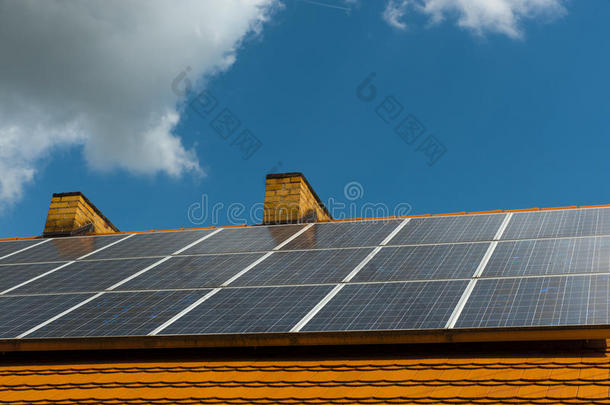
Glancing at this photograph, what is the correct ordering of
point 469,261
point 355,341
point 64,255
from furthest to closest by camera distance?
point 64,255, point 469,261, point 355,341

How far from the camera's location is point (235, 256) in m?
11.3

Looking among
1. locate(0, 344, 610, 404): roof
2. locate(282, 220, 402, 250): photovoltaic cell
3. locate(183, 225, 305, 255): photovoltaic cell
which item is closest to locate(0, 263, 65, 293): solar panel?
locate(183, 225, 305, 255): photovoltaic cell

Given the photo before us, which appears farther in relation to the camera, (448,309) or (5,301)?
(5,301)

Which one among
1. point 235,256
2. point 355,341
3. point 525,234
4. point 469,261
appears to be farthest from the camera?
point 235,256

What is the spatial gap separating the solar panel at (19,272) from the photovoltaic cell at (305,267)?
12.5ft

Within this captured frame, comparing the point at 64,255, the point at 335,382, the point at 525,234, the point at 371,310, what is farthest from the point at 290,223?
the point at 335,382

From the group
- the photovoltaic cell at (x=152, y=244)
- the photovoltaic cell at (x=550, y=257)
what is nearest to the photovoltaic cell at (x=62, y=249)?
the photovoltaic cell at (x=152, y=244)

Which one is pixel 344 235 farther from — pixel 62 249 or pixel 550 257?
pixel 62 249

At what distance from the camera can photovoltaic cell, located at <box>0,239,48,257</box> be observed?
45.0 feet

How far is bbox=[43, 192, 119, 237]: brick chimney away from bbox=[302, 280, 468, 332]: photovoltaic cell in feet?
30.6

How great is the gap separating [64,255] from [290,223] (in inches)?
181

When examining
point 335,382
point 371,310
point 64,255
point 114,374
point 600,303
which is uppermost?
point 64,255

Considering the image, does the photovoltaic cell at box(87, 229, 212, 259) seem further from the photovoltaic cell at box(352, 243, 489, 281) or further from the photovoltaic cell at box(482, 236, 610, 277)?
the photovoltaic cell at box(482, 236, 610, 277)

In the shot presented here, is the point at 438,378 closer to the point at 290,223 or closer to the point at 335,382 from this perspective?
the point at 335,382
